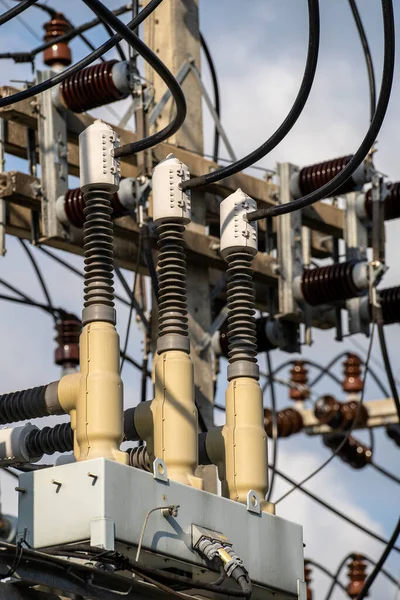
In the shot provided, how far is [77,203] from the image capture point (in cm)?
952

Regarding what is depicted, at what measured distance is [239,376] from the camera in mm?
7000

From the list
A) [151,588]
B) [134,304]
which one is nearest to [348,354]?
[134,304]

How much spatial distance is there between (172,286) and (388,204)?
4.76 metres

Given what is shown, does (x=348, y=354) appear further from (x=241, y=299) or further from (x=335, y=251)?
(x=241, y=299)

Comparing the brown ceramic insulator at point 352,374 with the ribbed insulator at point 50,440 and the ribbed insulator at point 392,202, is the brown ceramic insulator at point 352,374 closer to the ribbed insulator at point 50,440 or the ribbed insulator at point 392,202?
the ribbed insulator at point 392,202

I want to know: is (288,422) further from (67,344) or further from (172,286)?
(172,286)

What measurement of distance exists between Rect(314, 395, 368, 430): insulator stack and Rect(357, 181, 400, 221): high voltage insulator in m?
3.73

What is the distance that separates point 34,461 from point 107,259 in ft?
3.39

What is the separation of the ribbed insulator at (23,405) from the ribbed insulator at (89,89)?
10.6 feet

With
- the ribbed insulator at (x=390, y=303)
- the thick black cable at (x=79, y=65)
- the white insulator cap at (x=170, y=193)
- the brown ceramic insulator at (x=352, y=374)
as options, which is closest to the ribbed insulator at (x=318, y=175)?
the ribbed insulator at (x=390, y=303)

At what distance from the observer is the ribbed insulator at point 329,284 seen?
10.8 meters

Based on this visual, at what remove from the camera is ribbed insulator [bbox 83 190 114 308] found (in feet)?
21.0

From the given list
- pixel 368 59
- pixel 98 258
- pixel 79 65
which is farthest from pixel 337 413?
pixel 98 258

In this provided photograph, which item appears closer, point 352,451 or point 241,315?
point 241,315
